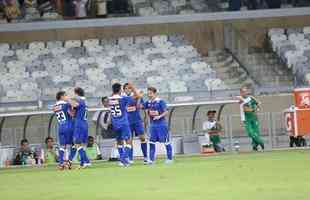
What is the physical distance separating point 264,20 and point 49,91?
31.8ft

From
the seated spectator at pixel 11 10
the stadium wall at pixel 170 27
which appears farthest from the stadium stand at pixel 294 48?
the seated spectator at pixel 11 10

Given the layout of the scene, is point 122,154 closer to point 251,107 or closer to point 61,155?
point 61,155

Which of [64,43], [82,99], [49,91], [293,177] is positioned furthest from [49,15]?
[293,177]

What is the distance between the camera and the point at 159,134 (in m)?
27.0

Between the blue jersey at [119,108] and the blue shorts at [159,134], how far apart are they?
3.30 ft

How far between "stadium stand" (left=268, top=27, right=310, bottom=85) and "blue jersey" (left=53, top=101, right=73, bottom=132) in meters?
14.2

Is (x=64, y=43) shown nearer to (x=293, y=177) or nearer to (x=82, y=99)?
(x=82, y=99)

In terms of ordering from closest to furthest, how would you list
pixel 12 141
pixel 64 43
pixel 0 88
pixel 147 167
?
pixel 147 167 → pixel 12 141 → pixel 0 88 → pixel 64 43

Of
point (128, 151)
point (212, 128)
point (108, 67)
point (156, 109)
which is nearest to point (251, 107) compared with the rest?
point (212, 128)

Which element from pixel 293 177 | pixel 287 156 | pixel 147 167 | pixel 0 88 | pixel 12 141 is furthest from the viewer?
pixel 0 88

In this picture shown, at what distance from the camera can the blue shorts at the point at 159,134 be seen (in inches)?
1062

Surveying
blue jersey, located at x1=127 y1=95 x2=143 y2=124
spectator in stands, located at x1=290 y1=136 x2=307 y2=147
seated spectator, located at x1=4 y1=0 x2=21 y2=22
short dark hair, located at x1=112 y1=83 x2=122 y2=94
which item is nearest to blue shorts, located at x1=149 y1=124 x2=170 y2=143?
blue jersey, located at x1=127 y1=95 x2=143 y2=124

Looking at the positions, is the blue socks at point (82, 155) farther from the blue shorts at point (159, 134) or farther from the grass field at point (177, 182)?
the blue shorts at point (159, 134)

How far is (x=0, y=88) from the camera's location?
38.3 metres
